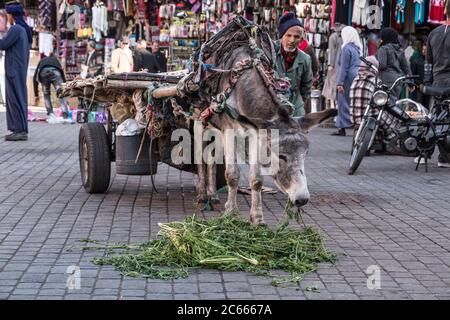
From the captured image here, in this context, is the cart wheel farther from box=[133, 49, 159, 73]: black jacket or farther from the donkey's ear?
box=[133, 49, 159, 73]: black jacket

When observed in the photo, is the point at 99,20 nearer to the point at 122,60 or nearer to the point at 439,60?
the point at 122,60

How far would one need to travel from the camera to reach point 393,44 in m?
14.8

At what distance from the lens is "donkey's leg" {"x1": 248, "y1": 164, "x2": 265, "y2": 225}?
23.9ft

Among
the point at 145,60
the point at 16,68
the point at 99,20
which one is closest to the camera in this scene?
the point at 16,68

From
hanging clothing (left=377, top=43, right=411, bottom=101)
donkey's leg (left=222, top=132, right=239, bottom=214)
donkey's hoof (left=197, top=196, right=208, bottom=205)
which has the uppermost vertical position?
hanging clothing (left=377, top=43, right=411, bottom=101)

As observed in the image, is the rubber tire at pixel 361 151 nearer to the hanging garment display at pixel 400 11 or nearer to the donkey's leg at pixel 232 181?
the donkey's leg at pixel 232 181

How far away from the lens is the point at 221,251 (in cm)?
652

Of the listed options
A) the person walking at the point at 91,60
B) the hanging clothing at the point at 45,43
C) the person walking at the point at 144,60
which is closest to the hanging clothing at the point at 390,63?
the person walking at the point at 144,60

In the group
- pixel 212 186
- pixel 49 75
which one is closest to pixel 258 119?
pixel 212 186

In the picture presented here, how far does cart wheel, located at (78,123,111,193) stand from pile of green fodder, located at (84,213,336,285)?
8.29 feet

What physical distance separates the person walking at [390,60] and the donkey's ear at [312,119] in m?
7.38

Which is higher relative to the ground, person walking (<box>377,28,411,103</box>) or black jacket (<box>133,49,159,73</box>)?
person walking (<box>377,28,411,103</box>)

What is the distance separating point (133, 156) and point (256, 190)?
7.11 feet

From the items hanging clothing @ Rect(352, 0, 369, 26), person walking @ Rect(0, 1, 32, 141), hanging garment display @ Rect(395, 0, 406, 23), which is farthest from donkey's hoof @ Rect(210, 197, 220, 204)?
hanging garment display @ Rect(395, 0, 406, 23)
